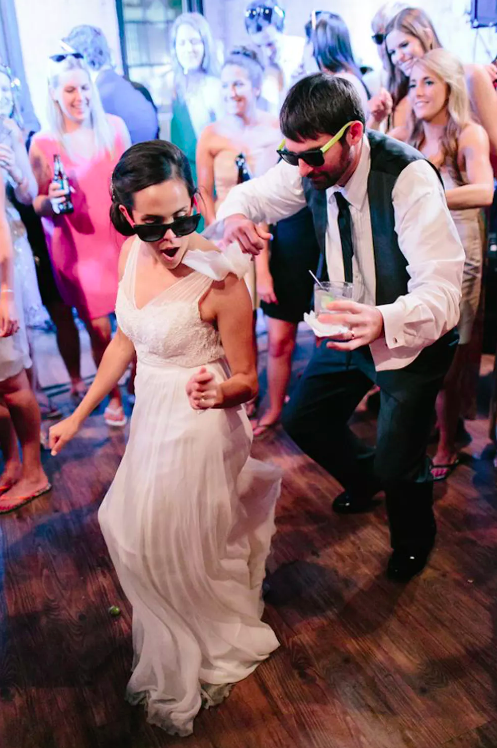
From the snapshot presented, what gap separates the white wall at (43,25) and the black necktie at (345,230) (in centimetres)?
371

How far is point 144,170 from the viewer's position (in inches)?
60.4

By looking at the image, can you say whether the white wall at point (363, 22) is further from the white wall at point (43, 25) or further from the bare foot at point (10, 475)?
the bare foot at point (10, 475)

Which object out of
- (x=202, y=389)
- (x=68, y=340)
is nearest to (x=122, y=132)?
(x=68, y=340)

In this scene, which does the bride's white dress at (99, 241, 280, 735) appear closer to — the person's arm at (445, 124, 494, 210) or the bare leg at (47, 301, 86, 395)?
the person's arm at (445, 124, 494, 210)

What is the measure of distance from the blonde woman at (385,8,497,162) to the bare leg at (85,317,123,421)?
181 cm

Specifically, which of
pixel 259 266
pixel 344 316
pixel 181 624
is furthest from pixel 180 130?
pixel 181 624

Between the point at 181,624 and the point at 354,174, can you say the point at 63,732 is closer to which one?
the point at 181,624

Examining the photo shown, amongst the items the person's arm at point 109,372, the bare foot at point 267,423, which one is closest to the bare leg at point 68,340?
the bare foot at point 267,423

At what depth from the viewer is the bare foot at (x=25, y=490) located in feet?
9.25

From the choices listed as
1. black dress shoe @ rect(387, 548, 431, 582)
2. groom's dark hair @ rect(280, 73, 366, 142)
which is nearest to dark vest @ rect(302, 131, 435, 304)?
groom's dark hair @ rect(280, 73, 366, 142)

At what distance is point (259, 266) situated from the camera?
10.4 feet

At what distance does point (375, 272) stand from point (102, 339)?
6.52 feet

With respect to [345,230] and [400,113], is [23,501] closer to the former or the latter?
[345,230]

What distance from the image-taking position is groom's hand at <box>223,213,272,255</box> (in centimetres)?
189
